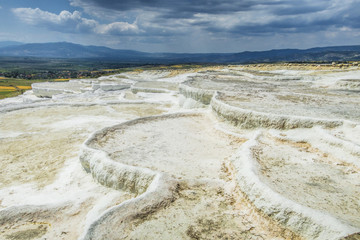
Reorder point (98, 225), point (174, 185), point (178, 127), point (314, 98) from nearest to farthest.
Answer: point (98, 225) → point (174, 185) → point (178, 127) → point (314, 98)

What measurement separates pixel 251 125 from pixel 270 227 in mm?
5609

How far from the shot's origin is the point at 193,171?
6.44 metres

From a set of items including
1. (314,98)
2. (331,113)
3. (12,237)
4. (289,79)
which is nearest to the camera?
(12,237)

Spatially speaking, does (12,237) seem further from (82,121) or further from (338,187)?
(82,121)

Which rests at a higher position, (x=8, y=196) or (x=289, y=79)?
(x=289, y=79)

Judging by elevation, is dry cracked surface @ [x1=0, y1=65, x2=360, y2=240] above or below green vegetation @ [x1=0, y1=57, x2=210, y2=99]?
above

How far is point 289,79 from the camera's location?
2105 centimetres

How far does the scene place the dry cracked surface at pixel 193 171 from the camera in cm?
436

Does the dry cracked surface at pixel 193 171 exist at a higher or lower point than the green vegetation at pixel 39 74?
higher

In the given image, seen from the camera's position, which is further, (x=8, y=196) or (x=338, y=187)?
(x=8, y=196)

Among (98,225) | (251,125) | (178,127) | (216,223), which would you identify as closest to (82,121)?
(178,127)

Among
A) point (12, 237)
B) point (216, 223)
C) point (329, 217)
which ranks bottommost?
point (12, 237)

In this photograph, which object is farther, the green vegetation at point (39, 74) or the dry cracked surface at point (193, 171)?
the green vegetation at point (39, 74)

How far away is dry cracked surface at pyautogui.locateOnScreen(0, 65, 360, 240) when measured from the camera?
14.3ft
